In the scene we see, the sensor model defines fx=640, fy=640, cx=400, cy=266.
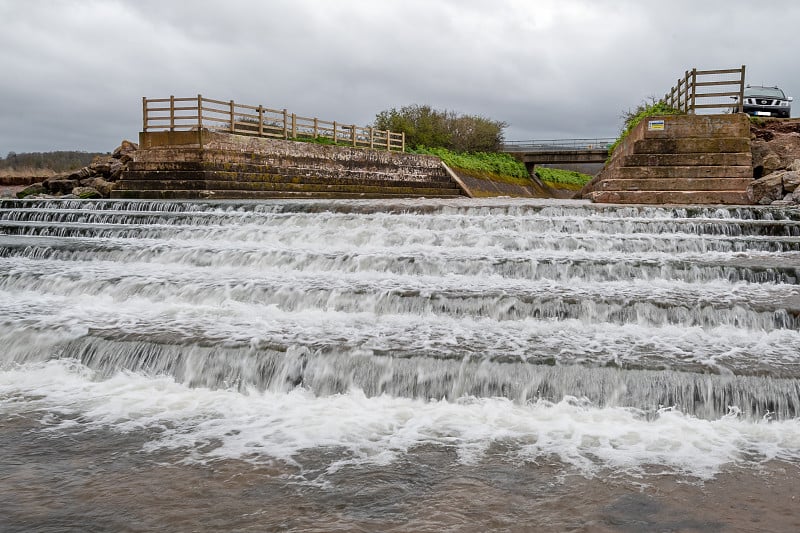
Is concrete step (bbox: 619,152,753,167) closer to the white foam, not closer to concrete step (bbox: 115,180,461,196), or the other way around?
concrete step (bbox: 115,180,461,196)

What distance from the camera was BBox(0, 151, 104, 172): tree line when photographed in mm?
36469

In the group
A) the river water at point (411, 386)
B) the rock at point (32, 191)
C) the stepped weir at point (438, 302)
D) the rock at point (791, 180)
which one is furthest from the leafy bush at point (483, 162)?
the river water at point (411, 386)

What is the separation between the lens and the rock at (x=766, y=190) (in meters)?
16.6

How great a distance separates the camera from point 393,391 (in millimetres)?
5801

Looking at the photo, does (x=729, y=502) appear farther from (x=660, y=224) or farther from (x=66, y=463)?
(x=660, y=224)

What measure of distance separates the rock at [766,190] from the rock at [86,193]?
2068 cm

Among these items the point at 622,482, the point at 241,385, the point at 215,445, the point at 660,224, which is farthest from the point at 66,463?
the point at 660,224

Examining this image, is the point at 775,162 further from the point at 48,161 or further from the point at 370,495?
the point at 48,161

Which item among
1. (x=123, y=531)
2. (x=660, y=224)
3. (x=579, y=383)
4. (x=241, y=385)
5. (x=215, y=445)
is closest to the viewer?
(x=123, y=531)

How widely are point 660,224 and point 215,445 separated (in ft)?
31.2

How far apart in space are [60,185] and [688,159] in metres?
22.9

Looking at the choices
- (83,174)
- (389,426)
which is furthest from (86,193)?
(389,426)

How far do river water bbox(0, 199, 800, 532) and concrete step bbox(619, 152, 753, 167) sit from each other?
6693 mm

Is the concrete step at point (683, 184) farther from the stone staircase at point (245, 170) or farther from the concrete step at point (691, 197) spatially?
the stone staircase at point (245, 170)
